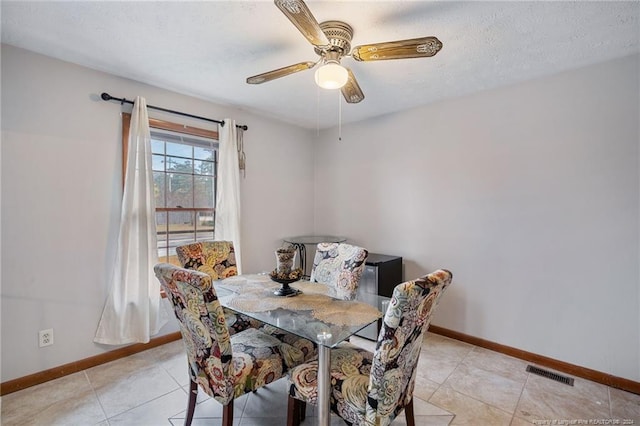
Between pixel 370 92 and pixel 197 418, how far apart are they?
2.89 meters

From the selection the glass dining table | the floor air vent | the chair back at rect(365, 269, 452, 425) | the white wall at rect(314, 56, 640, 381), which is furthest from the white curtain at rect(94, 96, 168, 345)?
the floor air vent

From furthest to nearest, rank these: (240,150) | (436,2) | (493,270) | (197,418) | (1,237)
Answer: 1. (240,150)
2. (493,270)
3. (1,237)
4. (197,418)
5. (436,2)

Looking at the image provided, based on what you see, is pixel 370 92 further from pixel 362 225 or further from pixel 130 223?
pixel 130 223

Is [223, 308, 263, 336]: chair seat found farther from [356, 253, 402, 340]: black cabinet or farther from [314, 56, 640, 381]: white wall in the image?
[314, 56, 640, 381]: white wall

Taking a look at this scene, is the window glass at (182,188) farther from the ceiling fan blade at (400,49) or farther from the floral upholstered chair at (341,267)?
the ceiling fan blade at (400,49)

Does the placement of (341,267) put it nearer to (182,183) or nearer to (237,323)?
(237,323)

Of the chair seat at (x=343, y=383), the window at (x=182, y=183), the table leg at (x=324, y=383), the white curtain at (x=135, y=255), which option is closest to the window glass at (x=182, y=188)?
the window at (x=182, y=183)

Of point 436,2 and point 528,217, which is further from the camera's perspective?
point 528,217

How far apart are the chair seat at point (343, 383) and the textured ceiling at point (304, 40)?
1.90 metres

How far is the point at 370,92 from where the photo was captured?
290 cm

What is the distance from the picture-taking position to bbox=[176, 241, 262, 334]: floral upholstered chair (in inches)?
89.1

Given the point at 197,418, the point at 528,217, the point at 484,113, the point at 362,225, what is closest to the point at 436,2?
the point at 484,113

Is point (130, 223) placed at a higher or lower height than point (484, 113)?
lower

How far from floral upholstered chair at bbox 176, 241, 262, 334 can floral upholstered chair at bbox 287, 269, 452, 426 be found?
2.59ft
